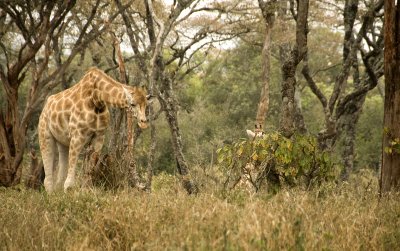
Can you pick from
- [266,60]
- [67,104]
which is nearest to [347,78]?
[266,60]

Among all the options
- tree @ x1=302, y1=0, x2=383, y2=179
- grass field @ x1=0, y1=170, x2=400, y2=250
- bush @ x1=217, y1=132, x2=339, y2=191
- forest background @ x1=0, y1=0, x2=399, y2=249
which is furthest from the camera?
tree @ x1=302, y1=0, x2=383, y2=179

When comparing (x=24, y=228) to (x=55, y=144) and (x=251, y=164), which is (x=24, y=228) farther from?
(x=55, y=144)

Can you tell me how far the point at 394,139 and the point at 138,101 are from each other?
10.3 feet

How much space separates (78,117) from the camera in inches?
355

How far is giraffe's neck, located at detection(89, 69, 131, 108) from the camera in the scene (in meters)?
8.58

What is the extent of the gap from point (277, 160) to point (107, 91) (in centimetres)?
246

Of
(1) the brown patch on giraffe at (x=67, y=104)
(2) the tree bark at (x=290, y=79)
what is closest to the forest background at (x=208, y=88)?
(2) the tree bark at (x=290, y=79)

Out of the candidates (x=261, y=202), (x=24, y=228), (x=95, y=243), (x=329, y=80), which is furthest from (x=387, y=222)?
(x=329, y=80)

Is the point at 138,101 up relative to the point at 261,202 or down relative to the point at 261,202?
up

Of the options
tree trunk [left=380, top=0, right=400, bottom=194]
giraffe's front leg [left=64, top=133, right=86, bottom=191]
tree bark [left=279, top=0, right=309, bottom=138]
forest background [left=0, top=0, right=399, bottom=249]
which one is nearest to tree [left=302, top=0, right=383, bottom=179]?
forest background [left=0, top=0, right=399, bottom=249]

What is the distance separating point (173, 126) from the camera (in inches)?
436

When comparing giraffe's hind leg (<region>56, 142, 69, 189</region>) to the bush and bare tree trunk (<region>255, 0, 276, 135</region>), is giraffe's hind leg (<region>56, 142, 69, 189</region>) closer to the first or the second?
the bush

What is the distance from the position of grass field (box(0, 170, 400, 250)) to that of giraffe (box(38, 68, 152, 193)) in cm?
226

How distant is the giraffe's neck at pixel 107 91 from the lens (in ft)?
28.1
